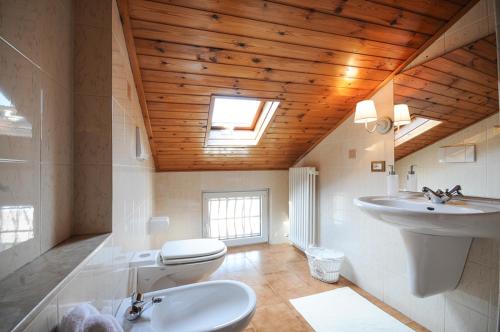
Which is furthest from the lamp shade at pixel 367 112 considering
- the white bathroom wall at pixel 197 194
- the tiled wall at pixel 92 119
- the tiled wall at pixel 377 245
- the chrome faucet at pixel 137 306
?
the chrome faucet at pixel 137 306

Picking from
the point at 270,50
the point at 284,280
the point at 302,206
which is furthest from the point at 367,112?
the point at 284,280

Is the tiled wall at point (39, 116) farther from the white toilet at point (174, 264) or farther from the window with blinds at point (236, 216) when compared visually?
the window with blinds at point (236, 216)

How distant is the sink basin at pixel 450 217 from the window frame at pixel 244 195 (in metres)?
1.93

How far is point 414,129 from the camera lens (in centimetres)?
162

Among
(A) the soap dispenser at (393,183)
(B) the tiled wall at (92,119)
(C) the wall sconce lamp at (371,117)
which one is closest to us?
(B) the tiled wall at (92,119)

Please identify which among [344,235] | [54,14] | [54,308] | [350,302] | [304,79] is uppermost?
[304,79]

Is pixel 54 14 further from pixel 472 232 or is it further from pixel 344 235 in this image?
pixel 344 235

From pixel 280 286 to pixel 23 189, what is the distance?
2021mm

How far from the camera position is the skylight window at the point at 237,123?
88.4 inches

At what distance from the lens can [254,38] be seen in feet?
4.55

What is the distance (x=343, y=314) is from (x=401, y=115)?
5.04 feet

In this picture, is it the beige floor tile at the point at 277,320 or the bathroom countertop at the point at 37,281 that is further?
the beige floor tile at the point at 277,320

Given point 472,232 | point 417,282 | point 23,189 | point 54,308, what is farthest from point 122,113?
point 417,282

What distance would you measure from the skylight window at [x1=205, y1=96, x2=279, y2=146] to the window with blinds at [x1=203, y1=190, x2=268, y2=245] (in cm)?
90
